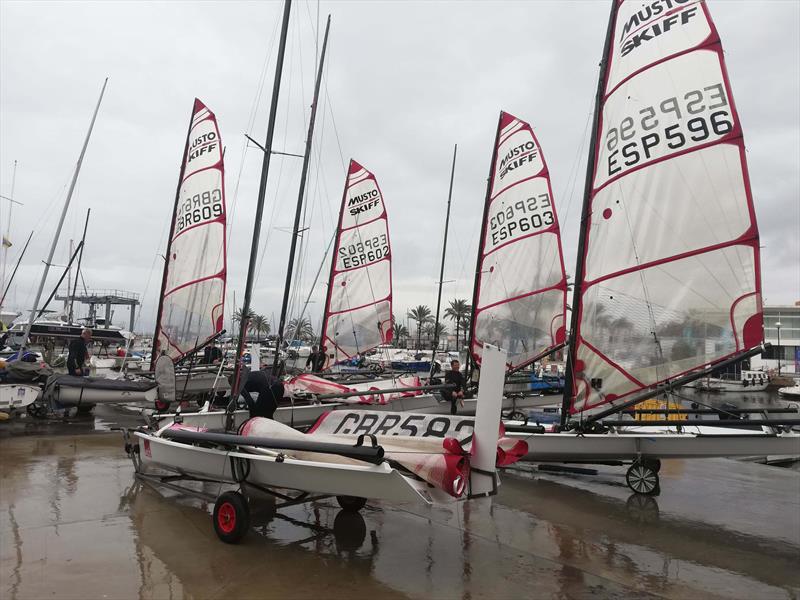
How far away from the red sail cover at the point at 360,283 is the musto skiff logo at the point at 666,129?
10.2 m

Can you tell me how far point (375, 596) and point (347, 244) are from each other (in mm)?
14494

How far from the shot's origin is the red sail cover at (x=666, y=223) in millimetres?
7012

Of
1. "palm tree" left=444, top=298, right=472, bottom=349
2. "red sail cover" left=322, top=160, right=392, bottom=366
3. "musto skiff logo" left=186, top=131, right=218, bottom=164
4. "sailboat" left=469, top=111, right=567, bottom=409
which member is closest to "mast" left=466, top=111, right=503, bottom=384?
"sailboat" left=469, top=111, right=567, bottom=409

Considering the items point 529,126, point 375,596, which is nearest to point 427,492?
point 375,596

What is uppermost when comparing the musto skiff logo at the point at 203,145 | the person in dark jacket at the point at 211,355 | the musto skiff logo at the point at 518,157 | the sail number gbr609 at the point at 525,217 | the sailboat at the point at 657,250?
the musto skiff logo at the point at 518,157

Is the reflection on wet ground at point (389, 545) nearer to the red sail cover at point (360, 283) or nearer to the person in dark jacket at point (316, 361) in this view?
the person in dark jacket at point (316, 361)

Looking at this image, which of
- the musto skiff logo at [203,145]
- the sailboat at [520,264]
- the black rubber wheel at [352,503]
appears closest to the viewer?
the black rubber wheel at [352,503]

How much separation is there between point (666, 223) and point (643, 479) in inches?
139

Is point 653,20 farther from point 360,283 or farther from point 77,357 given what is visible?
point 77,357

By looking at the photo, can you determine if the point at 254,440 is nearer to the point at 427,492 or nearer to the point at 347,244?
the point at 427,492

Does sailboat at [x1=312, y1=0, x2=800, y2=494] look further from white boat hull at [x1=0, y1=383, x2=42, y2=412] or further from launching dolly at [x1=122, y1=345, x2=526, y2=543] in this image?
white boat hull at [x1=0, y1=383, x2=42, y2=412]

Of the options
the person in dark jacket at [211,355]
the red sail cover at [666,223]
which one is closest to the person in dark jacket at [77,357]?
the person in dark jacket at [211,355]

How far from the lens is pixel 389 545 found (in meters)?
4.86

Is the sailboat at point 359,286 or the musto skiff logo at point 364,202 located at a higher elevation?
the musto skiff logo at point 364,202
